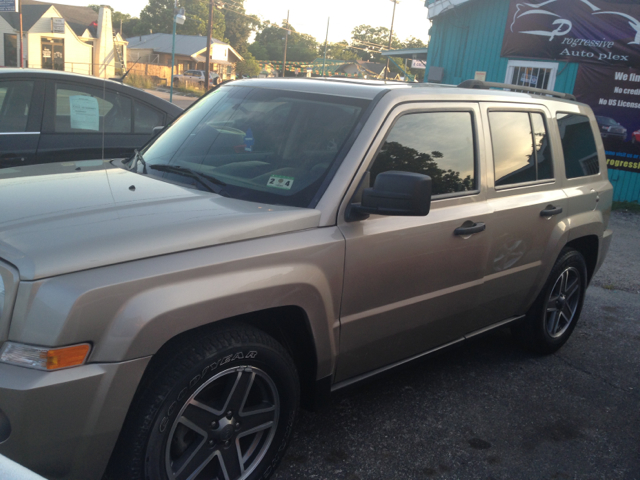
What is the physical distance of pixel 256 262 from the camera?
235 centimetres

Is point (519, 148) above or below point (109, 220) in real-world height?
above

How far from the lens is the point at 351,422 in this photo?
10.9 ft

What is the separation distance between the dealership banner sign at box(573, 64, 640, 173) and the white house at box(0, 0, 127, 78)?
35.9 meters

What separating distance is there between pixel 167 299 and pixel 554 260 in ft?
9.48

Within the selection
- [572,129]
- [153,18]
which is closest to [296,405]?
[572,129]

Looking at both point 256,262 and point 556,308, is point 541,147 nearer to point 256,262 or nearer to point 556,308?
point 556,308

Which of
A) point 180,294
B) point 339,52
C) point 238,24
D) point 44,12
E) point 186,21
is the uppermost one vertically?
point 238,24

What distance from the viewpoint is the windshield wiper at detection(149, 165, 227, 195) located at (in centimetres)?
284

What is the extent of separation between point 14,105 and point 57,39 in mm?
50250

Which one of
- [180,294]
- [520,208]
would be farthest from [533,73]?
[180,294]

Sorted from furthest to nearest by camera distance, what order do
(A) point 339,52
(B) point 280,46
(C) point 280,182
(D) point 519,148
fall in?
(B) point 280,46 → (A) point 339,52 → (D) point 519,148 → (C) point 280,182

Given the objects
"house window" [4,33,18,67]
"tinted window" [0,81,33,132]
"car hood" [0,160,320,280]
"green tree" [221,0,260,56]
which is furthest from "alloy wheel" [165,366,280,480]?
"green tree" [221,0,260,56]

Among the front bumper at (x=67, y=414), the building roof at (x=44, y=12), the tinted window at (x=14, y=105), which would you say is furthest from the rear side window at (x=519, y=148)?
the building roof at (x=44, y=12)

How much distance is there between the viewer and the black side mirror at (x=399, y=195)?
2.53m
